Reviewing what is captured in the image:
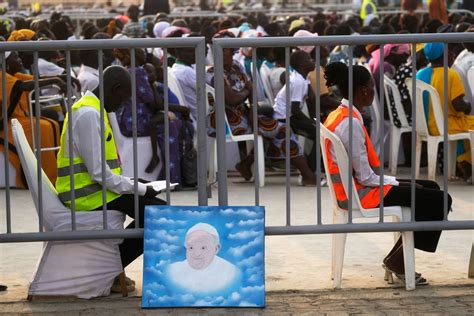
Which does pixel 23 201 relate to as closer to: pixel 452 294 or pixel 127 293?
pixel 127 293

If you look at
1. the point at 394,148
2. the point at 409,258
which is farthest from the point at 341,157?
the point at 394,148

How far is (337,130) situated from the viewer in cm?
671

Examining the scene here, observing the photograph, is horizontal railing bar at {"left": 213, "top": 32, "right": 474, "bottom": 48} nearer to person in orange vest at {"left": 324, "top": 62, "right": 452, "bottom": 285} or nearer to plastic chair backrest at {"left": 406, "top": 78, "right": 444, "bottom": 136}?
person in orange vest at {"left": 324, "top": 62, "right": 452, "bottom": 285}

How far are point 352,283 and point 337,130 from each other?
90 centimetres

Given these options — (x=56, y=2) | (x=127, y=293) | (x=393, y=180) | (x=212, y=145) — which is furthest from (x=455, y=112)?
(x=56, y=2)

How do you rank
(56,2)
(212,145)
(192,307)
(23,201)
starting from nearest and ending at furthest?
(192,307)
(23,201)
(212,145)
(56,2)

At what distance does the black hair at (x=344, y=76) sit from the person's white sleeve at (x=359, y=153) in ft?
0.98

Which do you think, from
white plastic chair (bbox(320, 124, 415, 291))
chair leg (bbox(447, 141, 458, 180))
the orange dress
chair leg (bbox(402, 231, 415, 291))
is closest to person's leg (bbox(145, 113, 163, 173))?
the orange dress

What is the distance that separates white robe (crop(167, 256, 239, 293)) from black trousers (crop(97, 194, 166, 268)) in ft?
1.45

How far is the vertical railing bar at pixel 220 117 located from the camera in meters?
6.39

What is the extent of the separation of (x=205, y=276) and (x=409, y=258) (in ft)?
3.86

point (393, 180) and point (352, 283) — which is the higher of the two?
point (393, 180)

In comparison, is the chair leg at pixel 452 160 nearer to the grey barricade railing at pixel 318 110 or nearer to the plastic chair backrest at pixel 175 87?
the plastic chair backrest at pixel 175 87

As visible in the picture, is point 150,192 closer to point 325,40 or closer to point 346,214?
point 346,214
